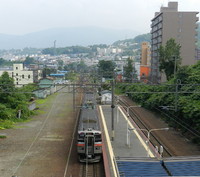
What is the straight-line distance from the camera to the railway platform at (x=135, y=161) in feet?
22.5

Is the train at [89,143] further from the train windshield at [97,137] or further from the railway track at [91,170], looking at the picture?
the railway track at [91,170]

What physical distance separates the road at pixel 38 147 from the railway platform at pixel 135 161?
7.19 feet

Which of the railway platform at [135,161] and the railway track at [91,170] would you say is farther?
the railway track at [91,170]

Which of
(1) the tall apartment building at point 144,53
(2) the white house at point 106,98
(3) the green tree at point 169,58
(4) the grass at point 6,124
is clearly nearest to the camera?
(4) the grass at point 6,124

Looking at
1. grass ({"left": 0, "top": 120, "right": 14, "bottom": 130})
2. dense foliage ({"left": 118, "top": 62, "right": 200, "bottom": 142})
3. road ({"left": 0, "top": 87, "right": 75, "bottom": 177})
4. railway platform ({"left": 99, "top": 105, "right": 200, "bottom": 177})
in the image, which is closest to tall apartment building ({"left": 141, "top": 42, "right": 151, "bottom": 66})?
dense foliage ({"left": 118, "top": 62, "right": 200, "bottom": 142})

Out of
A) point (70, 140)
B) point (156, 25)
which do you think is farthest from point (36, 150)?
point (156, 25)

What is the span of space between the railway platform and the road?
219 centimetres

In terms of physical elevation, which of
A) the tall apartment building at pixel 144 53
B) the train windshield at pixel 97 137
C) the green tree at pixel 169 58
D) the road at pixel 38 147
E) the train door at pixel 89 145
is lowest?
the road at pixel 38 147

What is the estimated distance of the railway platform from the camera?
6.87m

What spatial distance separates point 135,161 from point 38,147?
26.4 feet

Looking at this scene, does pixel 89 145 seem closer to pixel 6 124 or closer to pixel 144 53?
pixel 6 124

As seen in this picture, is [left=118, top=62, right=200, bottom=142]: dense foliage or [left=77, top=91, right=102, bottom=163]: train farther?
[left=118, top=62, right=200, bottom=142]: dense foliage

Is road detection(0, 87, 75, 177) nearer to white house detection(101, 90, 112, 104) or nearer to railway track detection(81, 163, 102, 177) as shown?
railway track detection(81, 163, 102, 177)

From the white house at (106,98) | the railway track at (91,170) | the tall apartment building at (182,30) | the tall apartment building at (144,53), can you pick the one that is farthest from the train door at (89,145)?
the tall apartment building at (144,53)
